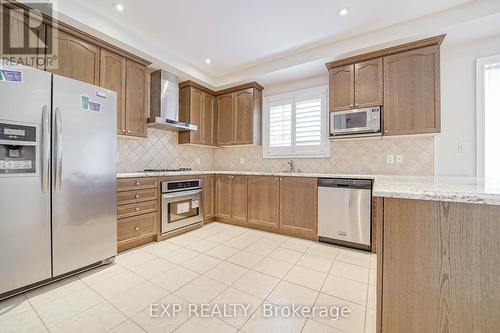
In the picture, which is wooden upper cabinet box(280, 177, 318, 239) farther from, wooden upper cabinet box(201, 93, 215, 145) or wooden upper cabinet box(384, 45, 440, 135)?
wooden upper cabinet box(201, 93, 215, 145)

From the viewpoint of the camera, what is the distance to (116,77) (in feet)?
8.54

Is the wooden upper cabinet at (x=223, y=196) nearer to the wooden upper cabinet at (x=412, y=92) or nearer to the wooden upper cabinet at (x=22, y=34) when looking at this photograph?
the wooden upper cabinet at (x=412, y=92)

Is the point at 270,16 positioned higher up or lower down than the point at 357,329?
higher up

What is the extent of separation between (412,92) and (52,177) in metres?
3.79

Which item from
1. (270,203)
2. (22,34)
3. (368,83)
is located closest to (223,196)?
(270,203)

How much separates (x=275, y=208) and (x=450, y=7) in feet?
9.85

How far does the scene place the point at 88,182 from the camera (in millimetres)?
1948

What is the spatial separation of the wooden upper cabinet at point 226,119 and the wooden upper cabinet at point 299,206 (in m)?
1.47

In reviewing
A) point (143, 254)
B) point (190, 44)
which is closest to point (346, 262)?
point (143, 254)

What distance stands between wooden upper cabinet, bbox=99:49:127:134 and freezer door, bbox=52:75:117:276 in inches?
21.2

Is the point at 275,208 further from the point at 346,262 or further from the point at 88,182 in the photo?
the point at 88,182

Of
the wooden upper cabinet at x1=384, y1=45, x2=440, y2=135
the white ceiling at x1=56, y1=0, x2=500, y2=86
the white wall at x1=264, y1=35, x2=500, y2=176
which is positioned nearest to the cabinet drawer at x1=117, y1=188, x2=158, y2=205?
the white ceiling at x1=56, y1=0, x2=500, y2=86

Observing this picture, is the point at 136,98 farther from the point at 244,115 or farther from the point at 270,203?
the point at 270,203

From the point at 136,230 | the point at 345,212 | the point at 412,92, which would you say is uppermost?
the point at 412,92
